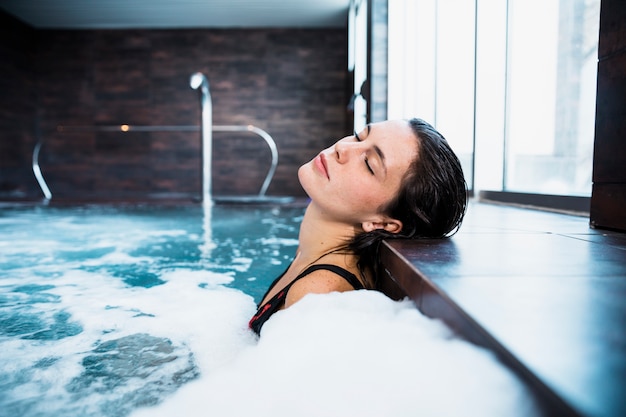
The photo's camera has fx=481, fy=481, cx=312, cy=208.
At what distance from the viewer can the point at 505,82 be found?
3254 millimetres

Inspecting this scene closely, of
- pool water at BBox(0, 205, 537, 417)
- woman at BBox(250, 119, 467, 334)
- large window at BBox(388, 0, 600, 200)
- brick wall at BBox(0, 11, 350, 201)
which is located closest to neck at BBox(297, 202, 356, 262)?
woman at BBox(250, 119, 467, 334)

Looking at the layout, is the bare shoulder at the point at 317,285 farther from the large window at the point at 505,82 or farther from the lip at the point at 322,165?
the large window at the point at 505,82

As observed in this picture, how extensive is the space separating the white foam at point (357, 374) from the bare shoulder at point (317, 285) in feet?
0.33

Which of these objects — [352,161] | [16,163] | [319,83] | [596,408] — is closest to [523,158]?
[352,161]

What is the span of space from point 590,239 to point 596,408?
105cm

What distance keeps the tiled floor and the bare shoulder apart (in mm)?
133

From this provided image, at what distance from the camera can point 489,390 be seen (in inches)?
23.1

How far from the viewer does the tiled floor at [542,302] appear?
1.43 feet

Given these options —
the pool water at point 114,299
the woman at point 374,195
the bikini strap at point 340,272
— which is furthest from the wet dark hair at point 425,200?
the pool water at point 114,299

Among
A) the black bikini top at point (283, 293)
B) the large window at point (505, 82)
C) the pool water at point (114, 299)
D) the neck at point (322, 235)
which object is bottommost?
the pool water at point (114, 299)

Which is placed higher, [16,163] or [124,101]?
[124,101]

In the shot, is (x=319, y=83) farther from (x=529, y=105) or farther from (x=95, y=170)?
(x=529, y=105)

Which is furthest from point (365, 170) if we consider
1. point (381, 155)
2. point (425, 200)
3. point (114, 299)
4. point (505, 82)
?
point (505, 82)

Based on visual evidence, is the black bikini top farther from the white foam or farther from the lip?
the lip
